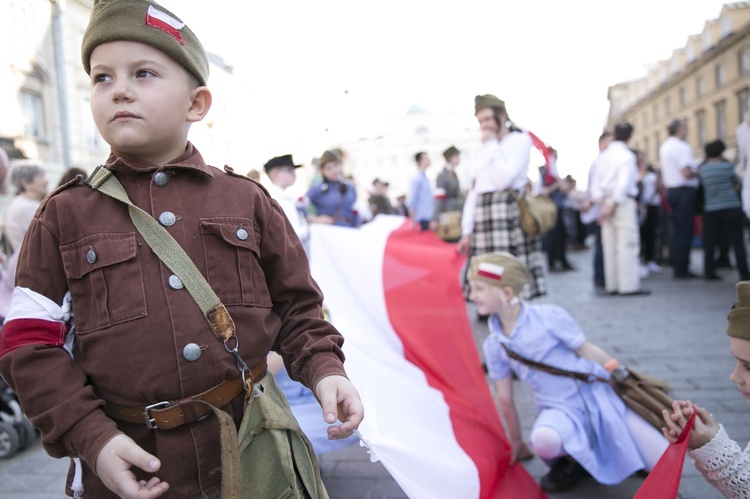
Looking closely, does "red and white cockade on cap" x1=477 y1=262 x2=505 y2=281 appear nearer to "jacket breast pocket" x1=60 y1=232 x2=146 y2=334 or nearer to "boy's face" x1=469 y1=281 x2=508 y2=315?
"boy's face" x1=469 y1=281 x2=508 y2=315

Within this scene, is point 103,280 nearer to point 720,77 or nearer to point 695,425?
point 695,425

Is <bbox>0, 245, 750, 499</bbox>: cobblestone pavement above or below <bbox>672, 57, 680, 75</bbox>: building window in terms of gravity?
below

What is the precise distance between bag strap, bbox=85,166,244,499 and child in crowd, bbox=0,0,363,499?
2 cm

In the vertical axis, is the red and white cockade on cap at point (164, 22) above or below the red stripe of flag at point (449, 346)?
above

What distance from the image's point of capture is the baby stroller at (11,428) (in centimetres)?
360

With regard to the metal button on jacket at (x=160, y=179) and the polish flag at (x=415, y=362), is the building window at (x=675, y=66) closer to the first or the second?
the polish flag at (x=415, y=362)

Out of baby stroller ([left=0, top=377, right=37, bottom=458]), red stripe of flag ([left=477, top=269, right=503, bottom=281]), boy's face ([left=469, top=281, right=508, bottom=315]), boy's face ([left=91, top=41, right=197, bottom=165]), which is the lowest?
baby stroller ([left=0, top=377, right=37, bottom=458])

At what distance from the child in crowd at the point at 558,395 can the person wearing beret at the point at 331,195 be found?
4.27 meters

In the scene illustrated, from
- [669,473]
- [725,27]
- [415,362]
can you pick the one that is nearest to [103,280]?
[669,473]

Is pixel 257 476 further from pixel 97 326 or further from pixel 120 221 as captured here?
pixel 120 221

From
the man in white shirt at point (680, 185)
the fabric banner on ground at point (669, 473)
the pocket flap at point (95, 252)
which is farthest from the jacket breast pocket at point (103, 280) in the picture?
the man in white shirt at point (680, 185)

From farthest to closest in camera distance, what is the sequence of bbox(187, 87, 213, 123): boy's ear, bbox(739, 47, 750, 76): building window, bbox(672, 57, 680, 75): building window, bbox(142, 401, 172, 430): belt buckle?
bbox(672, 57, 680, 75): building window
bbox(739, 47, 750, 76): building window
bbox(187, 87, 213, 123): boy's ear
bbox(142, 401, 172, 430): belt buckle

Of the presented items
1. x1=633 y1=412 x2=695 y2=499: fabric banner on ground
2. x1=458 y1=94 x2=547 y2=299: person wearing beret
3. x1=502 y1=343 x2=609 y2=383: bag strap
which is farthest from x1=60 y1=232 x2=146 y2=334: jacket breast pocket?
x1=458 y1=94 x2=547 y2=299: person wearing beret

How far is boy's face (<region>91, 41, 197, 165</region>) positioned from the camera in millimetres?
1360
